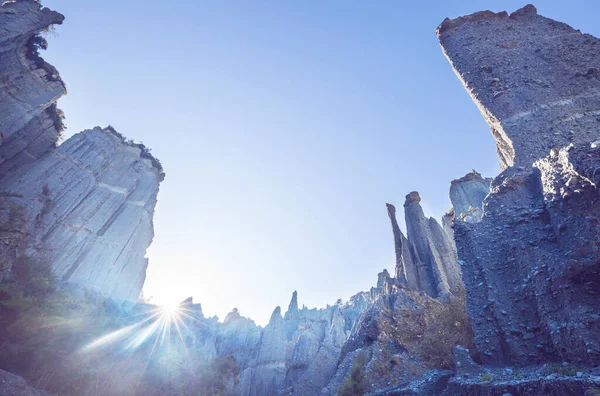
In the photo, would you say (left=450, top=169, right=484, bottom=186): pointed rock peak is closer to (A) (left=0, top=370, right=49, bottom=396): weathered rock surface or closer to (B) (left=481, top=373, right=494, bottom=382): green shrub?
(B) (left=481, top=373, right=494, bottom=382): green shrub

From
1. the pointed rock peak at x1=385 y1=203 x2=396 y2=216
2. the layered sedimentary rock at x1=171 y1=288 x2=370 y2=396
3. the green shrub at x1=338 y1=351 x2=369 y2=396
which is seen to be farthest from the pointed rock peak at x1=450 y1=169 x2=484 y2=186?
the green shrub at x1=338 y1=351 x2=369 y2=396

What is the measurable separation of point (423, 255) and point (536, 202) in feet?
67.0

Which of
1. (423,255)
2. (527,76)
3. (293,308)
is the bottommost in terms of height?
(527,76)

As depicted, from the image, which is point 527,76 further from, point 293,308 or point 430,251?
point 293,308

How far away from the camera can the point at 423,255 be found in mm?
25266

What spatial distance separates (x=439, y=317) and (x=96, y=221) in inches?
1524

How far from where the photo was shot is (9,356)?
15.7 meters

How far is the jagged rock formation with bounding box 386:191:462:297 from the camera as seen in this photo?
23.1 metres

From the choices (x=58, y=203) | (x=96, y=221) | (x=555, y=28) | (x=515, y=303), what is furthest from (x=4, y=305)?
(x=555, y=28)

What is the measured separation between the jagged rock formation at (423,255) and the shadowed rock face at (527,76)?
49.3ft

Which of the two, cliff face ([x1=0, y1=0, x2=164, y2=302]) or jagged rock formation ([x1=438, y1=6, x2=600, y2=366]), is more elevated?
cliff face ([x1=0, y1=0, x2=164, y2=302])

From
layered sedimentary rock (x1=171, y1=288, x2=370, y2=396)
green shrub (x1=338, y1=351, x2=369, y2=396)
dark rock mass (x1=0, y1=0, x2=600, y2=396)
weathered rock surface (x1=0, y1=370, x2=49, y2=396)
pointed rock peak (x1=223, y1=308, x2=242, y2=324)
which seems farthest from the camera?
pointed rock peak (x1=223, y1=308, x2=242, y2=324)

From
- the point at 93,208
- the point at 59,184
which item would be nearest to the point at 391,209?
the point at 93,208

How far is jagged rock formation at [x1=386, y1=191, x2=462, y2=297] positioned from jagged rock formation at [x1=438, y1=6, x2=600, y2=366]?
15307 mm
